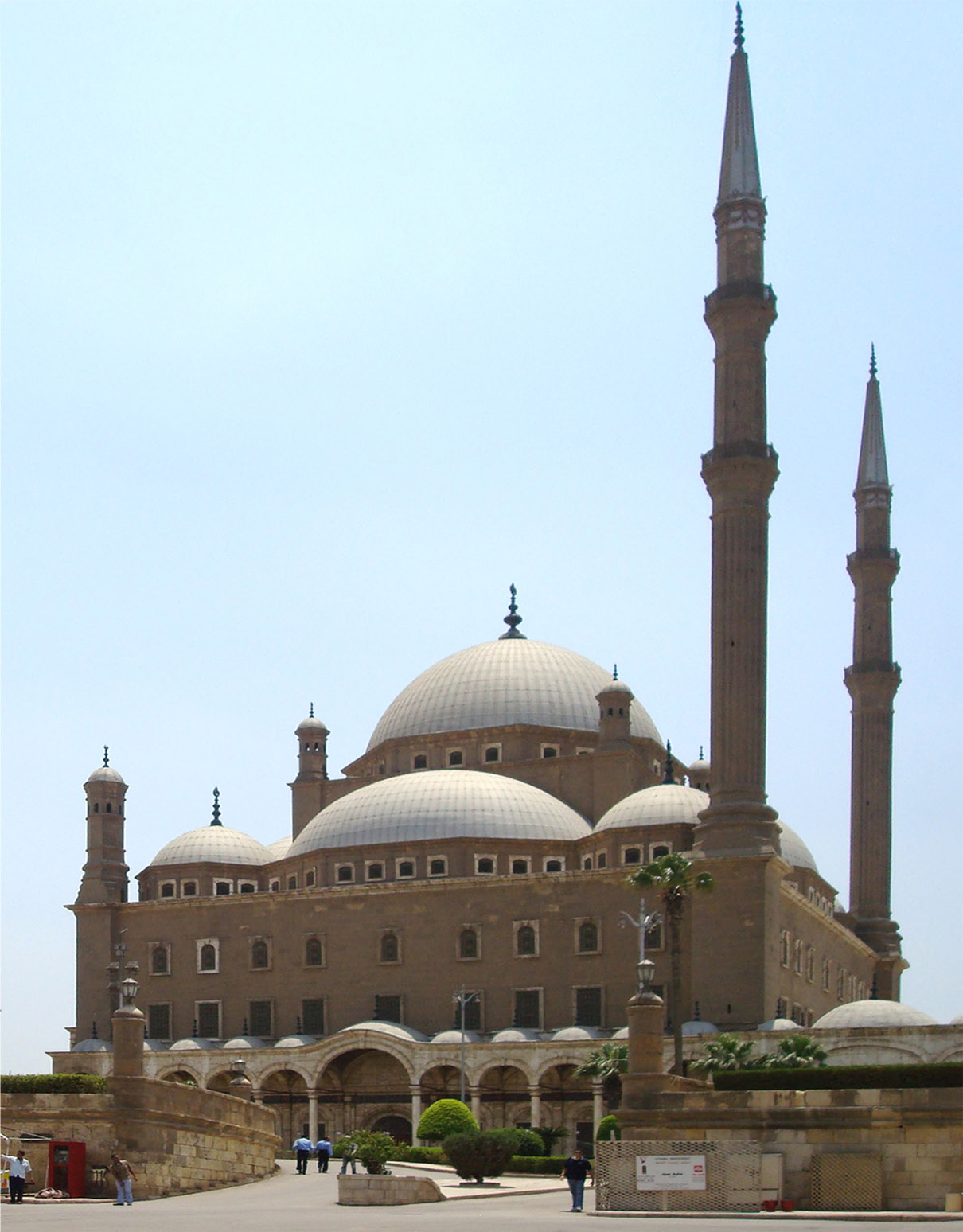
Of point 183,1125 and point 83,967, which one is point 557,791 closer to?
point 83,967

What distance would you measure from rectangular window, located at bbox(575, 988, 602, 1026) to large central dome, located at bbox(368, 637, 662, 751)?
43.2ft

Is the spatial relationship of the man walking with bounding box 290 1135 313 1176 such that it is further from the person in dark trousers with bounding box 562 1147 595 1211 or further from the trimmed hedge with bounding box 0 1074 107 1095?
the person in dark trousers with bounding box 562 1147 595 1211

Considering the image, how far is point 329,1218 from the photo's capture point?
2491cm

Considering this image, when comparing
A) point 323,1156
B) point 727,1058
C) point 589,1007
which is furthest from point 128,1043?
point 589,1007

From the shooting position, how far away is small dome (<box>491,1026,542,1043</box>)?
52000 mm

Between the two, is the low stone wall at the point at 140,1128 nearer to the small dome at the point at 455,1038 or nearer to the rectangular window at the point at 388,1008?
the small dome at the point at 455,1038

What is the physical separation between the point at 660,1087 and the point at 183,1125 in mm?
8599

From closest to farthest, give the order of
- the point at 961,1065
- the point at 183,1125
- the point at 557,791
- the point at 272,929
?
the point at 961,1065 → the point at 183,1125 → the point at 272,929 → the point at 557,791

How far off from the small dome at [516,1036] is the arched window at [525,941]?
230 centimetres

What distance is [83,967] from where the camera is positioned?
60688mm

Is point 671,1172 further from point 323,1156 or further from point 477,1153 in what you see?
point 323,1156

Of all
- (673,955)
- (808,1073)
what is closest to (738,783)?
(673,955)

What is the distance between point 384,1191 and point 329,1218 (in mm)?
4667

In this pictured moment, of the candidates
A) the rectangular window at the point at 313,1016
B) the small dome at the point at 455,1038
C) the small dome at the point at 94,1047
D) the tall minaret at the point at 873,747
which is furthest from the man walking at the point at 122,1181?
the tall minaret at the point at 873,747
